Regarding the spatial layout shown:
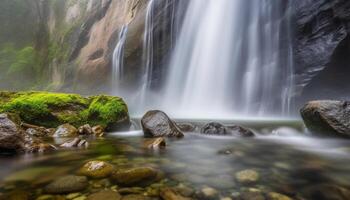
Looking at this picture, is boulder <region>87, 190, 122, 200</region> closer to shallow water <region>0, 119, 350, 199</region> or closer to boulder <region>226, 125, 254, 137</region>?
shallow water <region>0, 119, 350, 199</region>

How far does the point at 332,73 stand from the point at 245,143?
5.40 meters

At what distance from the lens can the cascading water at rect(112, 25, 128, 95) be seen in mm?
17828

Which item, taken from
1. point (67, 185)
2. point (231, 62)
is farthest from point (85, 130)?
point (231, 62)

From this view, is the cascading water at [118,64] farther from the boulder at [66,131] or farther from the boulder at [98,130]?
the boulder at [66,131]

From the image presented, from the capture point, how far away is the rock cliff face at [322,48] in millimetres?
8297

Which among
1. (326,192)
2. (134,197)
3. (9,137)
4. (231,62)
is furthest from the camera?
(231,62)

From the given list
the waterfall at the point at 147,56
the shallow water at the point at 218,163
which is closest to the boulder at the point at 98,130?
the shallow water at the point at 218,163

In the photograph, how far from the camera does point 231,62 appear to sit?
12.0 m

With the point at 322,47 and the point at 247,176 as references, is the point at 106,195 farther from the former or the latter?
the point at 322,47

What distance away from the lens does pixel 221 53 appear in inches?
498

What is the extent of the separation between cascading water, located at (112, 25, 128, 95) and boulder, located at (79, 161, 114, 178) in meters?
14.8

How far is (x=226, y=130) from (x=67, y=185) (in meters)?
4.49

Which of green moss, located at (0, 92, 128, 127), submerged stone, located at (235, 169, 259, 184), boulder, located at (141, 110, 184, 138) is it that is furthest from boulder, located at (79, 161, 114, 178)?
green moss, located at (0, 92, 128, 127)

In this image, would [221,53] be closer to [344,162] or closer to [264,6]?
[264,6]
